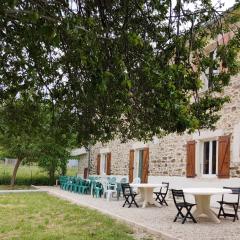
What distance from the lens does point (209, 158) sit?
1475cm

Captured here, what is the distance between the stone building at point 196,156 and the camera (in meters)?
13.5

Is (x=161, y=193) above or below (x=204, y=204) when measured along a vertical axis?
above

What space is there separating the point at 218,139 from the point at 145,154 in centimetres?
547

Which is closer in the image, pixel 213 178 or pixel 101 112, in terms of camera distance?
pixel 101 112

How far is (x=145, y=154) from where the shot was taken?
62.8ft

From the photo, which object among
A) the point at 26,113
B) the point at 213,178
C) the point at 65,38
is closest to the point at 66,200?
the point at 213,178

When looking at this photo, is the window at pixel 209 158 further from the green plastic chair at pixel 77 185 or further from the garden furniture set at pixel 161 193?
the green plastic chair at pixel 77 185

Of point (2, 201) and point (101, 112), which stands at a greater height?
point (101, 112)

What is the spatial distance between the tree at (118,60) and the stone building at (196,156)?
3.21 metres

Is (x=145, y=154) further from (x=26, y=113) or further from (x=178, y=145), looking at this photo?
(x=26, y=113)

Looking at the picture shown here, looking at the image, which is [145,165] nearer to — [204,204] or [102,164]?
[102,164]

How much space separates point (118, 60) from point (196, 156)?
10.4 meters

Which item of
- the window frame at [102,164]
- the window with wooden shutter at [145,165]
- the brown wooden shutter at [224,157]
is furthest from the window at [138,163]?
the brown wooden shutter at [224,157]

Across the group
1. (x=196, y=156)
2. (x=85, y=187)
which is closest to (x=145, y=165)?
(x=85, y=187)
